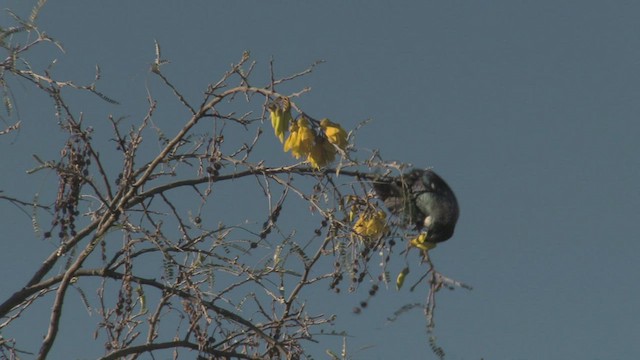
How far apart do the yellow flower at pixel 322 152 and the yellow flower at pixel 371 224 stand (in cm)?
27

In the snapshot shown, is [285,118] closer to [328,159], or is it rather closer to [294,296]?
[328,159]

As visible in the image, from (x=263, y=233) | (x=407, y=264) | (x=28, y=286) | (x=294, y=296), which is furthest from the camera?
(x=294, y=296)

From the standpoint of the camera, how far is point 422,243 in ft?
14.8

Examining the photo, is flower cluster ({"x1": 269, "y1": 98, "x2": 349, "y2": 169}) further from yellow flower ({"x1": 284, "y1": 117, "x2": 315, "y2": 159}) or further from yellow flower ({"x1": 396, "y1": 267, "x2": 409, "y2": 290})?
yellow flower ({"x1": 396, "y1": 267, "x2": 409, "y2": 290})

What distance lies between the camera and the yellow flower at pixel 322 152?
183 inches

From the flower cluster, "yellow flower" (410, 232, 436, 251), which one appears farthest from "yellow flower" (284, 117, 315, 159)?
"yellow flower" (410, 232, 436, 251)

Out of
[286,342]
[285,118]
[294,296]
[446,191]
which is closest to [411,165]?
[446,191]

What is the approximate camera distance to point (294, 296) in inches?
233

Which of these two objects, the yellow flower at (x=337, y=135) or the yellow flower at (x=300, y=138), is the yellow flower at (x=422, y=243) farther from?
the yellow flower at (x=300, y=138)

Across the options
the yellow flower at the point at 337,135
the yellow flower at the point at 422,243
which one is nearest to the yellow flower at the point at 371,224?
the yellow flower at the point at 422,243

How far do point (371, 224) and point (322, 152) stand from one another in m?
0.35

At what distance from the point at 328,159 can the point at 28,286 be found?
5.73 ft

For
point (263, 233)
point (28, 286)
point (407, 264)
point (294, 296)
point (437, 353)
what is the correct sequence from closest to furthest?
point (437, 353), point (407, 264), point (263, 233), point (28, 286), point (294, 296)

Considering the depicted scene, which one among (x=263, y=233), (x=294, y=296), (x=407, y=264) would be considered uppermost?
(x=294, y=296)
